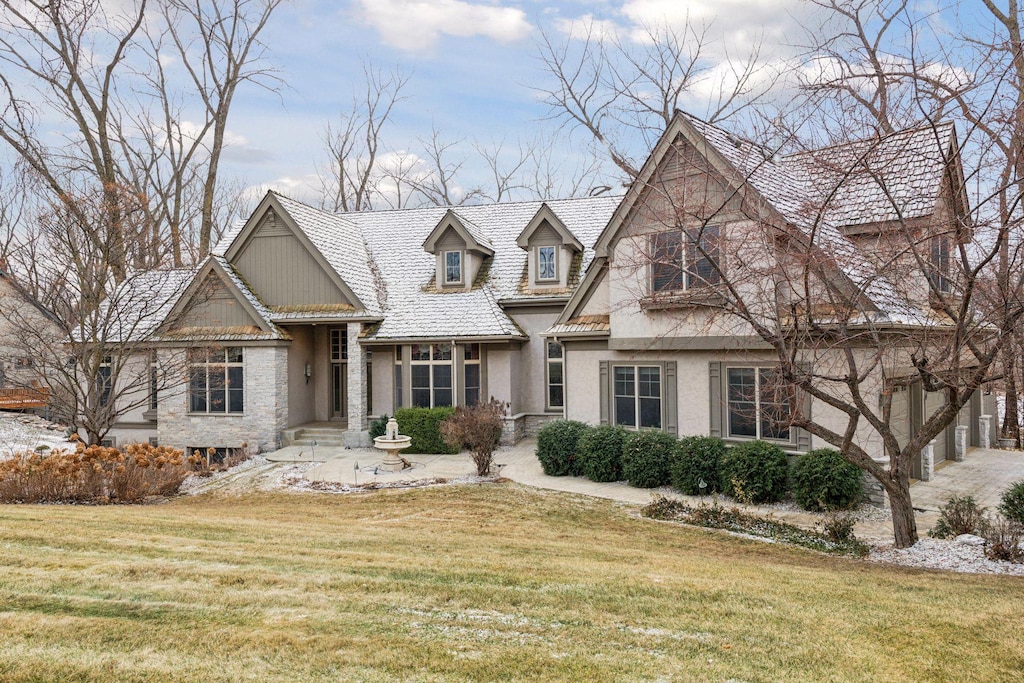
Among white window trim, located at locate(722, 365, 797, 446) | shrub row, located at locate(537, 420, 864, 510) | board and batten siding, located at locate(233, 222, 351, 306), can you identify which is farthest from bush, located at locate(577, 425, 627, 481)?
board and batten siding, located at locate(233, 222, 351, 306)

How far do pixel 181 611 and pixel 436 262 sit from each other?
16803mm

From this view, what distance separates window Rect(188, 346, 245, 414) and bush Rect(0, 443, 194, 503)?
17.8ft

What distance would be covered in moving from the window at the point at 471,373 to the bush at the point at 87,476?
8.27m

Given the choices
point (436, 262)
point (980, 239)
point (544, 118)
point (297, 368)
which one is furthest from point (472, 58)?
point (980, 239)

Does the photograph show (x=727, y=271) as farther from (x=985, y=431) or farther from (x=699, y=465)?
(x=985, y=431)

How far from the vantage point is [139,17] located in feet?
93.7

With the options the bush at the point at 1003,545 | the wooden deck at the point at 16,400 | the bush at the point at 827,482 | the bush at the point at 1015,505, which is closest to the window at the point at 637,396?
the bush at the point at 827,482

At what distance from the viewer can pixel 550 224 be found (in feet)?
66.7

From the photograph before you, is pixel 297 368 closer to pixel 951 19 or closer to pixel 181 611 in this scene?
pixel 181 611

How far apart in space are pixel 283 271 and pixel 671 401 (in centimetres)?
1210

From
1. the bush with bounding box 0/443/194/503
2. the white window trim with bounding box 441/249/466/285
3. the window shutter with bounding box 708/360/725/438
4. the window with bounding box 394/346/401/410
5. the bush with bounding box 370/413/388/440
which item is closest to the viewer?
the bush with bounding box 0/443/194/503

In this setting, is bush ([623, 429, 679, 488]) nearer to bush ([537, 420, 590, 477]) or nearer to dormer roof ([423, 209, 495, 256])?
bush ([537, 420, 590, 477])

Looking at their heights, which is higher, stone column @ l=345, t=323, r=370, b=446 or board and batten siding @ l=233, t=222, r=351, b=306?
board and batten siding @ l=233, t=222, r=351, b=306

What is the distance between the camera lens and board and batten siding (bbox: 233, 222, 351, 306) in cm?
2034
